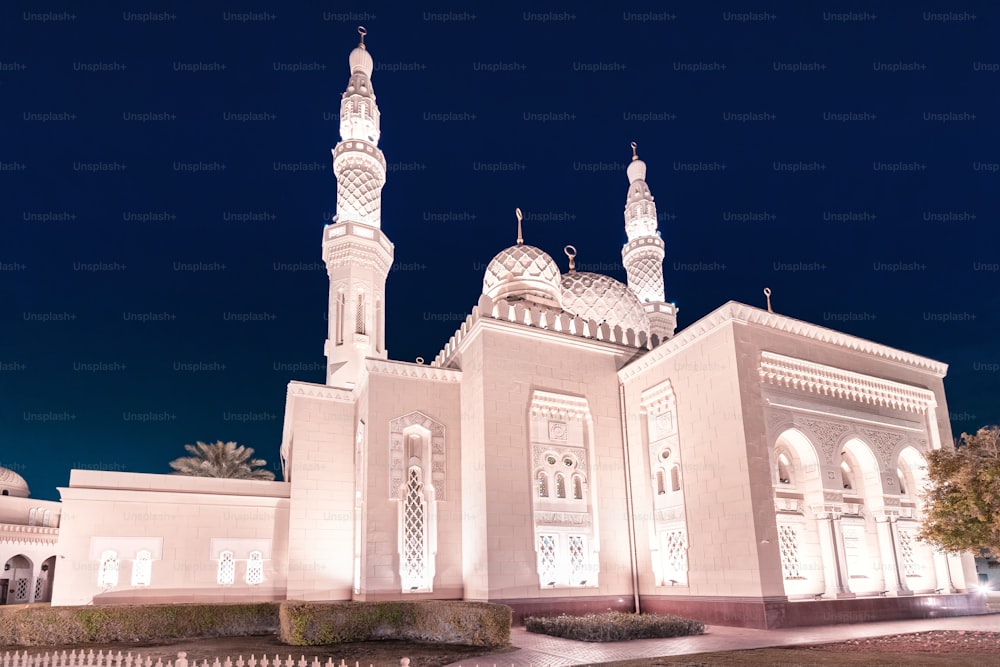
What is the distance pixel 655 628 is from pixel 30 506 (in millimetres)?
24957

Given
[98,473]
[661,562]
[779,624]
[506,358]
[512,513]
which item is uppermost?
[506,358]

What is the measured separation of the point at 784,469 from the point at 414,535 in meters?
7.53

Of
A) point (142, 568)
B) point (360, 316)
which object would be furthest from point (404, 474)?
point (360, 316)

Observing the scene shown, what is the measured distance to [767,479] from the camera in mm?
11961

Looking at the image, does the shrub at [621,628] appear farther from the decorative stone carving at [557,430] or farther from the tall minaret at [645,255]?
the tall minaret at [645,255]

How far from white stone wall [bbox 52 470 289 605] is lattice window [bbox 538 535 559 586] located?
624 centimetres

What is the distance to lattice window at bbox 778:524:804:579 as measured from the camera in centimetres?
1227

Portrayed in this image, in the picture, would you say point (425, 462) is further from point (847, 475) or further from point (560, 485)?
point (847, 475)

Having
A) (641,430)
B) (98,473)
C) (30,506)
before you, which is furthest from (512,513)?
(30,506)

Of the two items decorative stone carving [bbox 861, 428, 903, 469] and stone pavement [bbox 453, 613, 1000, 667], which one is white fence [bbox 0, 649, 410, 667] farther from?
decorative stone carving [bbox 861, 428, 903, 469]

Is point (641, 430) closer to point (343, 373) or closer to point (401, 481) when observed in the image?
point (401, 481)

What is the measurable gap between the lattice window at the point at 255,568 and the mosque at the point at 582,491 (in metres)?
0.04

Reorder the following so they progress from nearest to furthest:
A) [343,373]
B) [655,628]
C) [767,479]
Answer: [655,628] < [767,479] < [343,373]

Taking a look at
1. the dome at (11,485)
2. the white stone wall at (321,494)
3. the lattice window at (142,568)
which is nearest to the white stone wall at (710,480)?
the white stone wall at (321,494)
